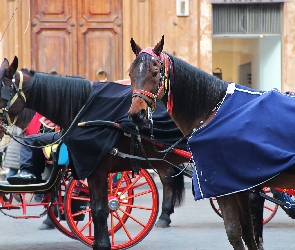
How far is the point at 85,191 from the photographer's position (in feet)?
27.0

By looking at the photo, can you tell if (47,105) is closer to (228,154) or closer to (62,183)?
(62,183)

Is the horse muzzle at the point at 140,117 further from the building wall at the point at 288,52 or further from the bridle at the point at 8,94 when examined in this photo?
the building wall at the point at 288,52

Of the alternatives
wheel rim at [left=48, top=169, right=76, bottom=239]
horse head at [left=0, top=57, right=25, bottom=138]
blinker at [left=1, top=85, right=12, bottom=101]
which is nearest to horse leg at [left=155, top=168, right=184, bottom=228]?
wheel rim at [left=48, top=169, right=76, bottom=239]

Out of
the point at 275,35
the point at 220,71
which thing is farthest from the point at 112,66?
the point at 275,35

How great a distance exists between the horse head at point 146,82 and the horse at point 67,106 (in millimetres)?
1599

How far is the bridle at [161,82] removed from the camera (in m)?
5.62

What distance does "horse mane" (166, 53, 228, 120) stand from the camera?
19.2 feet

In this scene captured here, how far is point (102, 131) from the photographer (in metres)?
7.24

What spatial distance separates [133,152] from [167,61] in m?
1.70

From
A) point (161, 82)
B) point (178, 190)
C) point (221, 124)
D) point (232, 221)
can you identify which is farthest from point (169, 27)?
point (232, 221)

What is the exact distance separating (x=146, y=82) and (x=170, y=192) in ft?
13.5

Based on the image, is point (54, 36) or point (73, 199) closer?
point (73, 199)

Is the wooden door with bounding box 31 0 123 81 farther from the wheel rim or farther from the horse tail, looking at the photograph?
the wheel rim

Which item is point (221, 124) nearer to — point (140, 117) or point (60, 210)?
point (140, 117)
